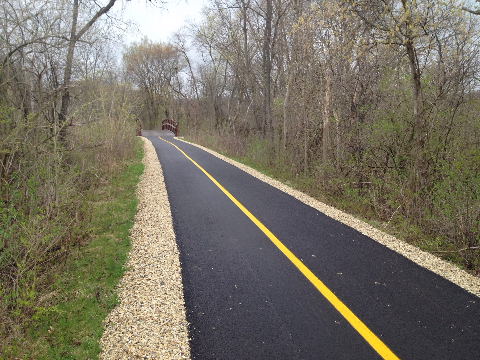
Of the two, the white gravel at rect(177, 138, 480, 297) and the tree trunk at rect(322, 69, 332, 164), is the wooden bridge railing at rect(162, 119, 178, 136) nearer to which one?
the tree trunk at rect(322, 69, 332, 164)

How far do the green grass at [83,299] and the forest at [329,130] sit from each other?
20 cm

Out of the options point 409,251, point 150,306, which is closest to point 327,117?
point 409,251

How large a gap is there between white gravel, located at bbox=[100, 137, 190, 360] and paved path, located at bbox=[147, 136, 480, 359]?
0.51 ft

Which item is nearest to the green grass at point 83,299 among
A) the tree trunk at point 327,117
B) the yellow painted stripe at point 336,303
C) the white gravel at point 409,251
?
the yellow painted stripe at point 336,303

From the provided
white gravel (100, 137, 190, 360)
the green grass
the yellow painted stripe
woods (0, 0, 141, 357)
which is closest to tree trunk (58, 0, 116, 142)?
woods (0, 0, 141, 357)

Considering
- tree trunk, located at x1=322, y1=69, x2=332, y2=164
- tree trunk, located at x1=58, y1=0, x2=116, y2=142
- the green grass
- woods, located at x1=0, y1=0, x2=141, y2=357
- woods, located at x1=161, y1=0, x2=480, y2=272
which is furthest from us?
tree trunk, located at x1=322, y1=69, x2=332, y2=164

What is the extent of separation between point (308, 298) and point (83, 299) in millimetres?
2705

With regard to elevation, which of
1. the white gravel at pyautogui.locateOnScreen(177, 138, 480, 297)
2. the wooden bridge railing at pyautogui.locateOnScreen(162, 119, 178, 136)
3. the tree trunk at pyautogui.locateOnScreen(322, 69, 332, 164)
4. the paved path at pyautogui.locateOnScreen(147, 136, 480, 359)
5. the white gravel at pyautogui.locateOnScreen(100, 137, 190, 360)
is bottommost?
the white gravel at pyautogui.locateOnScreen(100, 137, 190, 360)

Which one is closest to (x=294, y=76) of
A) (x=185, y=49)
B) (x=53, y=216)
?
(x=53, y=216)

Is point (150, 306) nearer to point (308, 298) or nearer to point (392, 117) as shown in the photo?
point (308, 298)

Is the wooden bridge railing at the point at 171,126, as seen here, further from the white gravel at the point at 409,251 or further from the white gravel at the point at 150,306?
the white gravel at the point at 150,306

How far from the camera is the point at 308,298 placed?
13.9ft

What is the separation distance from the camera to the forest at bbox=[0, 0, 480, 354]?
18.7ft

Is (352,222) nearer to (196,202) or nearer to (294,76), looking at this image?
(196,202)
